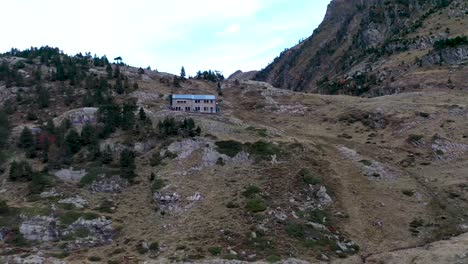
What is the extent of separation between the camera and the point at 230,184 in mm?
79438

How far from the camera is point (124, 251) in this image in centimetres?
6203

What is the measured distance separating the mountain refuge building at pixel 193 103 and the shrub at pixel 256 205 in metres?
59.1

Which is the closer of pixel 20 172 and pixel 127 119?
pixel 20 172

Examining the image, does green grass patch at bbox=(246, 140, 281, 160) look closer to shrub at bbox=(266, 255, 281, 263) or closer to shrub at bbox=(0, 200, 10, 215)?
shrub at bbox=(266, 255, 281, 263)

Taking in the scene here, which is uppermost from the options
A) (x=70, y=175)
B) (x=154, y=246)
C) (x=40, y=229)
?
(x=70, y=175)

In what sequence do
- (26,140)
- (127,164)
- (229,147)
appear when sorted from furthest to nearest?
(26,140) → (229,147) → (127,164)

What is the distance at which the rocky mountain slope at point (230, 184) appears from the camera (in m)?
62.8

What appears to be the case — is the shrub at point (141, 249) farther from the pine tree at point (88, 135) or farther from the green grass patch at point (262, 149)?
the pine tree at point (88, 135)

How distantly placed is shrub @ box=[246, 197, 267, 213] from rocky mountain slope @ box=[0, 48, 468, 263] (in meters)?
0.29

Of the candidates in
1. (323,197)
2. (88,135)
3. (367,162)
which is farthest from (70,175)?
(367,162)

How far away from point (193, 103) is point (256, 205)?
210 ft

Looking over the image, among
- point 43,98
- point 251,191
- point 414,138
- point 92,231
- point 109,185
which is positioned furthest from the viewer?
point 43,98

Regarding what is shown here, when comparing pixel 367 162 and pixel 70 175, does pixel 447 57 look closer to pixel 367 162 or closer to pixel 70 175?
pixel 367 162

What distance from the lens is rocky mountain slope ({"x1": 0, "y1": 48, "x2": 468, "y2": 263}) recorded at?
62.8 metres
